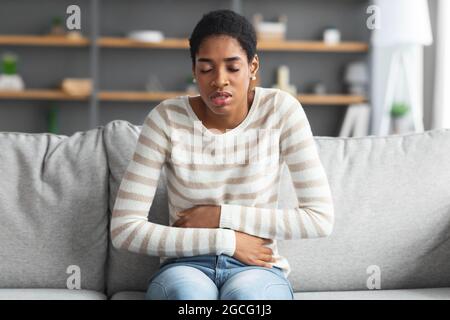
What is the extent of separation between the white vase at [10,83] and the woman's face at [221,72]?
394cm

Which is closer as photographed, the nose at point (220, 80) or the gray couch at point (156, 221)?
the nose at point (220, 80)

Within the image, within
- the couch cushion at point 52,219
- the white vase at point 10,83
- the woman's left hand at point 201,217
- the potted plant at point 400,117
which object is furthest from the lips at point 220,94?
the white vase at point 10,83

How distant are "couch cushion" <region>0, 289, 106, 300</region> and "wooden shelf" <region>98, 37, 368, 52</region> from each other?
11.5ft

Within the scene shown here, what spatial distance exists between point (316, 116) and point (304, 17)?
0.77m

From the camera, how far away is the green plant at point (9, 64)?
5.33m

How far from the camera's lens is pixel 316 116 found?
5.61m

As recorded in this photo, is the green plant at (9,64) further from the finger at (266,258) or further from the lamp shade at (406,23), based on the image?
the finger at (266,258)

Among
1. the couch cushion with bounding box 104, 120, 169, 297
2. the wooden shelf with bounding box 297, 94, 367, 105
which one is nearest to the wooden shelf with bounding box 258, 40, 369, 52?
the wooden shelf with bounding box 297, 94, 367, 105

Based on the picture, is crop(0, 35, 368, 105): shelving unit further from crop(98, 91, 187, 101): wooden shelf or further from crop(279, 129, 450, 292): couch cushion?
crop(279, 129, 450, 292): couch cushion

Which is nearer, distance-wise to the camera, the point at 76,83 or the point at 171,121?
the point at 171,121

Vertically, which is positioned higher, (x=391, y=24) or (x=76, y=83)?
(x=391, y=24)
